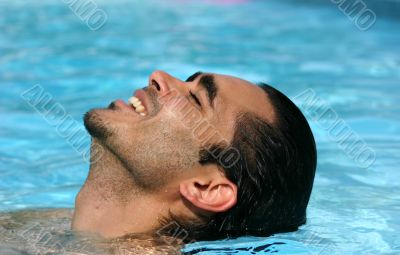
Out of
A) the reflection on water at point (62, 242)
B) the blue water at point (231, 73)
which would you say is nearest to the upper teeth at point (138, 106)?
the reflection on water at point (62, 242)

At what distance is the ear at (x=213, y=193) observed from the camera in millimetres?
3875

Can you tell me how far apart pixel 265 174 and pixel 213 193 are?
27 cm

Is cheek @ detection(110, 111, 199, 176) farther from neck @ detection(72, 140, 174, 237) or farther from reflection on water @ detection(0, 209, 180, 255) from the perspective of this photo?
reflection on water @ detection(0, 209, 180, 255)

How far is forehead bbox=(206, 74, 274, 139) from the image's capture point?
400 centimetres

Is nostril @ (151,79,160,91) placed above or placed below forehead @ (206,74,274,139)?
above

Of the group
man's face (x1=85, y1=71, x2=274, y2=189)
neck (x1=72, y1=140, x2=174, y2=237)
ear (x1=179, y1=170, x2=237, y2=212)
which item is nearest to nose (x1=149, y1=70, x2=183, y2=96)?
man's face (x1=85, y1=71, x2=274, y2=189)

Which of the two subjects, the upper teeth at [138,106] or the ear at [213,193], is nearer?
the ear at [213,193]

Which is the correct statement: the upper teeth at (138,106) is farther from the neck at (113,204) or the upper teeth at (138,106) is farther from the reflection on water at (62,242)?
the reflection on water at (62,242)

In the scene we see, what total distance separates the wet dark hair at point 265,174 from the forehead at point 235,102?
0.03 metres

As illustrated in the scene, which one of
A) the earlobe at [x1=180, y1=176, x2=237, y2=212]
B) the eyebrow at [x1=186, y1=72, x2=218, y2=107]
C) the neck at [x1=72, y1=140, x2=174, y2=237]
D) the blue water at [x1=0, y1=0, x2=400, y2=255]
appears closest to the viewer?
the earlobe at [x1=180, y1=176, x2=237, y2=212]

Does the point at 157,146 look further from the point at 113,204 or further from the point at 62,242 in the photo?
the point at 62,242

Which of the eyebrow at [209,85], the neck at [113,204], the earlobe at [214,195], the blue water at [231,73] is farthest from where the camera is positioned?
the blue water at [231,73]

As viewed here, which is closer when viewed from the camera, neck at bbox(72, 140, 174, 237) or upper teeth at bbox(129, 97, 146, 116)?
neck at bbox(72, 140, 174, 237)

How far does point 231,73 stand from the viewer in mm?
8234
